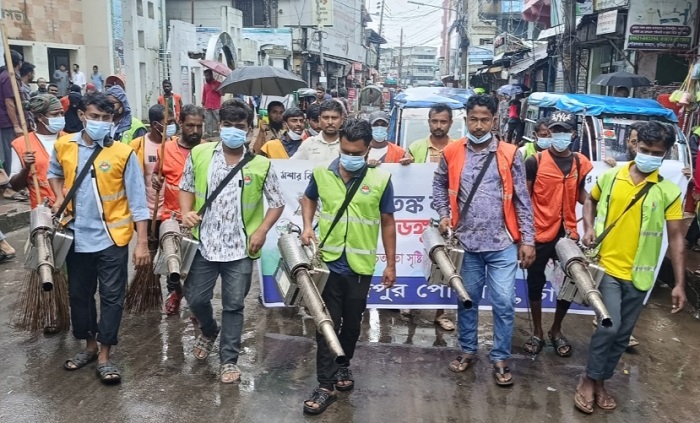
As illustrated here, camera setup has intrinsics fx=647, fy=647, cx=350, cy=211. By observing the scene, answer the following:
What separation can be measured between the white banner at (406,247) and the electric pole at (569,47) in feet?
45.9

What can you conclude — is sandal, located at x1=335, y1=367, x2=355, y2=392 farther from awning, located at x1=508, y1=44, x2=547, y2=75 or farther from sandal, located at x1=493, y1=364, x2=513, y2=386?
awning, located at x1=508, y1=44, x2=547, y2=75

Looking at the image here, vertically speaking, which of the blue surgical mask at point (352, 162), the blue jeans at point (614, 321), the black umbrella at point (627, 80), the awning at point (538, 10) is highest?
the awning at point (538, 10)

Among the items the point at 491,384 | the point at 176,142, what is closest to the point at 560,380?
the point at 491,384

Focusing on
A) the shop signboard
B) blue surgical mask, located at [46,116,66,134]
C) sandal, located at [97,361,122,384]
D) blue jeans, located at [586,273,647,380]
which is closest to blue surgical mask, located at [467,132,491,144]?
blue jeans, located at [586,273,647,380]

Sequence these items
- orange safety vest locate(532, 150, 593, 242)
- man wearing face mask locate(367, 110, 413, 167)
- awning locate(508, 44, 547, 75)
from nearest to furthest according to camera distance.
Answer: orange safety vest locate(532, 150, 593, 242)
man wearing face mask locate(367, 110, 413, 167)
awning locate(508, 44, 547, 75)

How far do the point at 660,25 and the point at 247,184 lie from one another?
1115 centimetres

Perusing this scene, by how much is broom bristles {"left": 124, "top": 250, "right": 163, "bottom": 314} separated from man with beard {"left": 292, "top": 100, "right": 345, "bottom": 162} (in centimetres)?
159

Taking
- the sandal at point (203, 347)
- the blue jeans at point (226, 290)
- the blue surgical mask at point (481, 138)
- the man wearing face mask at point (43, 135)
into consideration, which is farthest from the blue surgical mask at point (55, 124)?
the blue surgical mask at point (481, 138)

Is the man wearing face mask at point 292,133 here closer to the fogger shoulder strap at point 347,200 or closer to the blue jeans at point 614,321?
the fogger shoulder strap at point 347,200

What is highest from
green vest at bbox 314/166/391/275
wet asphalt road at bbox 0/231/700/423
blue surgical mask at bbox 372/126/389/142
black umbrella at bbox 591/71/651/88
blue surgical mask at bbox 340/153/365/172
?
black umbrella at bbox 591/71/651/88

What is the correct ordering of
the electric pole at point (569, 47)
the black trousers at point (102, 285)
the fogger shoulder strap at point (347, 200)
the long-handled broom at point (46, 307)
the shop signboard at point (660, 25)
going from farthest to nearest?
the electric pole at point (569, 47)
the shop signboard at point (660, 25)
the long-handled broom at point (46, 307)
the black trousers at point (102, 285)
the fogger shoulder strap at point (347, 200)

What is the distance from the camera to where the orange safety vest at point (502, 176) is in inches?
166

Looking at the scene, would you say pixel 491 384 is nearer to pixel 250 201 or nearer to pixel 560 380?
pixel 560 380

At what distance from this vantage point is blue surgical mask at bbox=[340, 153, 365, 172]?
152 inches
